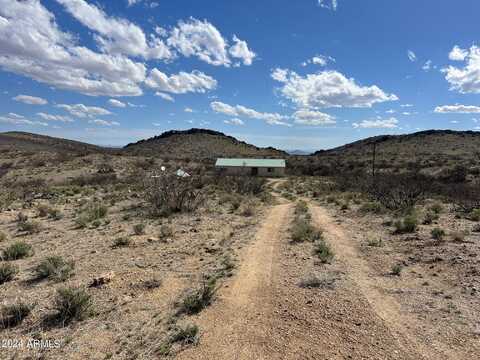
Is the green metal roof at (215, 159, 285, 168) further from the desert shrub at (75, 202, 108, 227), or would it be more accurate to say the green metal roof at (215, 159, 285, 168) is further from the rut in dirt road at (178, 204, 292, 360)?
the rut in dirt road at (178, 204, 292, 360)

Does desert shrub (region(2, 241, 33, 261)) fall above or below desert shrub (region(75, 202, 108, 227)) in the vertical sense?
below

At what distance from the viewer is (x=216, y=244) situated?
31.4 ft

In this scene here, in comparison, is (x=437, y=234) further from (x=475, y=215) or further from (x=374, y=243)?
(x=475, y=215)

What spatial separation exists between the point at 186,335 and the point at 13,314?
2.99 m

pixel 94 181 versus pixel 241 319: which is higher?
pixel 94 181

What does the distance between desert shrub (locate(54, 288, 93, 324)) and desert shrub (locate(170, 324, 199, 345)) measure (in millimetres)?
1680

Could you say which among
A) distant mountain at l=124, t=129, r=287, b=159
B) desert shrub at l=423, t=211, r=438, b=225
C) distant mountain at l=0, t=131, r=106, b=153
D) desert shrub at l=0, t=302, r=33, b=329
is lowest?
desert shrub at l=0, t=302, r=33, b=329

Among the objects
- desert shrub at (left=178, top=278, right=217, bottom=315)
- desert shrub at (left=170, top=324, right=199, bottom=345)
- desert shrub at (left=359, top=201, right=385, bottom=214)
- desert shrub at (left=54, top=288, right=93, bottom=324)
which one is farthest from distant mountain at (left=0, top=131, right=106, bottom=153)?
desert shrub at (left=170, top=324, right=199, bottom=345)

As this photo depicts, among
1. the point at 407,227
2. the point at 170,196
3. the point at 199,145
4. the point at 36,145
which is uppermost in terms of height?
the point at 199,145

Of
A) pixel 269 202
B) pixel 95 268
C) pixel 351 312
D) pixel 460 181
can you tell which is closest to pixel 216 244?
pixel 95 268

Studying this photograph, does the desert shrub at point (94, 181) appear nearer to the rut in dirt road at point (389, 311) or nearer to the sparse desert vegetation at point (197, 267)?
the sparse desert vegetation at point (197, 267)

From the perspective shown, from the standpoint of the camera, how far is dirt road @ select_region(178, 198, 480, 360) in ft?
13.7

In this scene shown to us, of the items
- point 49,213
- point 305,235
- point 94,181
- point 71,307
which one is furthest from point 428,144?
point 71,307

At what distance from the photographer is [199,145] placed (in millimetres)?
111312
